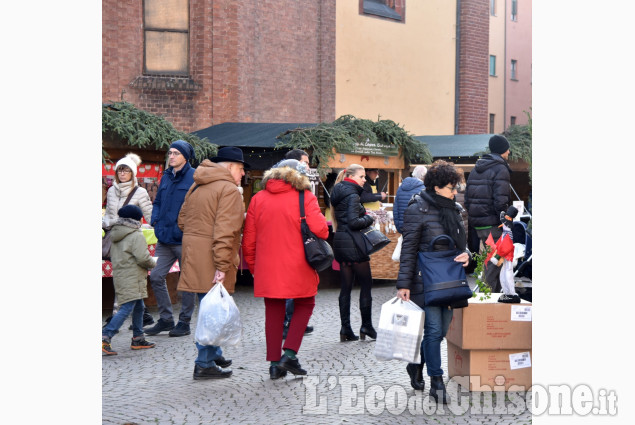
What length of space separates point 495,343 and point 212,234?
7.91 ft

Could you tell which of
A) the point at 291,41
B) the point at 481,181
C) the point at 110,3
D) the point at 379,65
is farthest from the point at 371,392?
the point at 379,65

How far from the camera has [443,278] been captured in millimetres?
5980

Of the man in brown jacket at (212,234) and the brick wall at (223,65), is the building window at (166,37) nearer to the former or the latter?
the brick wall at (223,65)

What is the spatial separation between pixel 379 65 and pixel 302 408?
18.9m

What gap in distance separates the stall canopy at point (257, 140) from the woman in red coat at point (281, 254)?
258 inches

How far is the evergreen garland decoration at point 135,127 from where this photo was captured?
463 inches

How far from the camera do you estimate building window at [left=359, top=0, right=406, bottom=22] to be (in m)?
23.5

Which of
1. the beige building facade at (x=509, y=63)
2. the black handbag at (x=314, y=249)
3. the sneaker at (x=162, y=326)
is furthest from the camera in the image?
the beige building facade at (x=509, y=63)

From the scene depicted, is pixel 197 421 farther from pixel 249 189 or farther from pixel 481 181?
pixel 249 189

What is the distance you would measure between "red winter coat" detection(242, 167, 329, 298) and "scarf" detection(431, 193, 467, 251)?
1089mm

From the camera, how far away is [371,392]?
255 inches

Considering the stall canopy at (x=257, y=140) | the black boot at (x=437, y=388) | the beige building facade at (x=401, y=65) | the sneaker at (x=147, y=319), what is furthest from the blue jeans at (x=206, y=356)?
the beige building facade at (x=401, y=65)

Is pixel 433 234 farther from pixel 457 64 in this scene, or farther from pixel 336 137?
pixel 457 64

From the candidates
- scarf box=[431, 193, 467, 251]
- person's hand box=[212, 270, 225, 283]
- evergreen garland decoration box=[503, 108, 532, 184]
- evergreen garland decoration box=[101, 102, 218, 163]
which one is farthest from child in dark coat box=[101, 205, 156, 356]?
evergreen garland decoration box=[503, 108, 532, 184]
